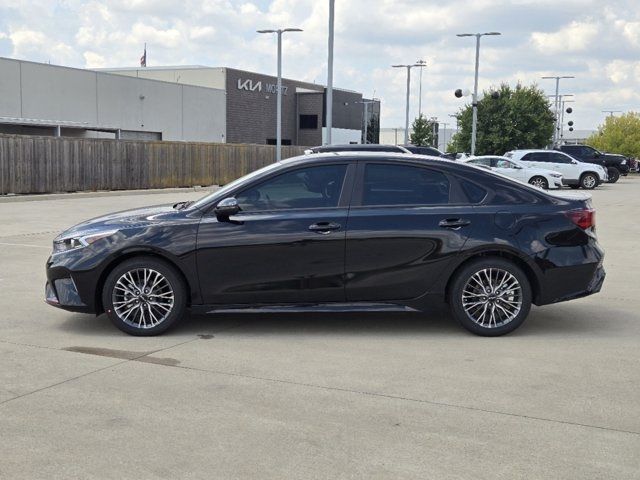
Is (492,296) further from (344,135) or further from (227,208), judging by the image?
(344,135)

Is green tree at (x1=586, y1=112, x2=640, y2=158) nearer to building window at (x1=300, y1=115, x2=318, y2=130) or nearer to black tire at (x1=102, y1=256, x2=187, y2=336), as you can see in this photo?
building window at (x1=300, y1=115, x2=318, y2=130)

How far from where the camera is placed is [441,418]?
4.94m

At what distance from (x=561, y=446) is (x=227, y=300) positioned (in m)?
3.43

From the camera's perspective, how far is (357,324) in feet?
25.0

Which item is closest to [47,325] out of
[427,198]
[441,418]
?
[427,198]

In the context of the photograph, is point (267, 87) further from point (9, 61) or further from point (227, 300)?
point (227, 300)

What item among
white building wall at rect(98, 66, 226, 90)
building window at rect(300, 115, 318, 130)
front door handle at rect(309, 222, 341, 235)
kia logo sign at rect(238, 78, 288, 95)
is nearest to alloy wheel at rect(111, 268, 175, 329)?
front door handle at rect(309, 222, 341, 235)

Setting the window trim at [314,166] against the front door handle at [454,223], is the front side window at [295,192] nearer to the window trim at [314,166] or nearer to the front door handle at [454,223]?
the window trim at [314,166]

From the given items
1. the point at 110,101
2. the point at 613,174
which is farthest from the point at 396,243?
the point at 110,101

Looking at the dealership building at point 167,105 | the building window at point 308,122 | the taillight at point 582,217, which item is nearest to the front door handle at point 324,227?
the taillight at point 582,217

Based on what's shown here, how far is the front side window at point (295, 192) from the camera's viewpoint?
7.12 meters

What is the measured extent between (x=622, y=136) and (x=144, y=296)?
78.0 m

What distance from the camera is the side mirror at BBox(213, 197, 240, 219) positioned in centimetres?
697

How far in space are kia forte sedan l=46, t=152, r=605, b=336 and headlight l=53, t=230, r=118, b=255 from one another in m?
0.01
